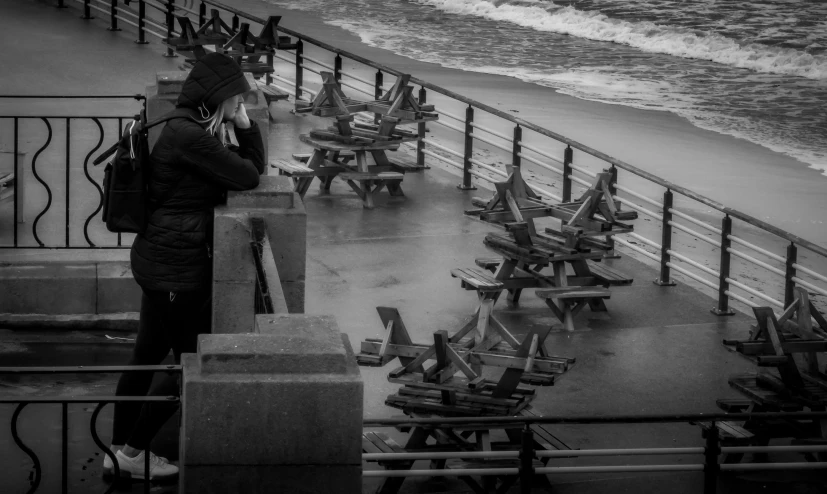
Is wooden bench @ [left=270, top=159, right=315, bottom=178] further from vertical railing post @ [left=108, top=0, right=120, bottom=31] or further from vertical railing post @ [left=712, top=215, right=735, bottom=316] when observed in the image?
vertical railing post @ [left=108, top=0, right=120, bottom=31]

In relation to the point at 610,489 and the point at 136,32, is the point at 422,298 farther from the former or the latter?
the point at 136,32

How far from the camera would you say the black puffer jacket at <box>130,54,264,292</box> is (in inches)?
216

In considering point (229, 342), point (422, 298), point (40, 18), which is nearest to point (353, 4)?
point (40, 18)

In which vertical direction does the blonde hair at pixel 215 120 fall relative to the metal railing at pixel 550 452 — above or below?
above

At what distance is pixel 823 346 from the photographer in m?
7.76

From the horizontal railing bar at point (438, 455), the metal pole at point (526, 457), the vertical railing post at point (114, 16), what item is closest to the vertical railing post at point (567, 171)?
the horizontal railing bar at point (438, 455)

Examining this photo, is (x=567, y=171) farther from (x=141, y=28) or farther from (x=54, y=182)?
(x=141, y=28)

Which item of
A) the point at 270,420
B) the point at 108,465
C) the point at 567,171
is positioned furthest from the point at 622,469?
the point at 567,171

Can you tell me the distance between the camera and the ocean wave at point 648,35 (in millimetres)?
43906

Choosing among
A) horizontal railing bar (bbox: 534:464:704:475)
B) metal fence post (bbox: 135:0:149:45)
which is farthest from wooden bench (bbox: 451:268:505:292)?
metal fence post (bbox: 135:0:149:45)

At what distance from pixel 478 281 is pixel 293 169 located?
15.5 ft

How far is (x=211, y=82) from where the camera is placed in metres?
5.49

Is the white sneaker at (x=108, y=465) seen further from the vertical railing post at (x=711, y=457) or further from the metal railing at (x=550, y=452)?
the vertical railing post at (x=711, y=457)

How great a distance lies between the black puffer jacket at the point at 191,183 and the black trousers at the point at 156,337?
0.10 m
